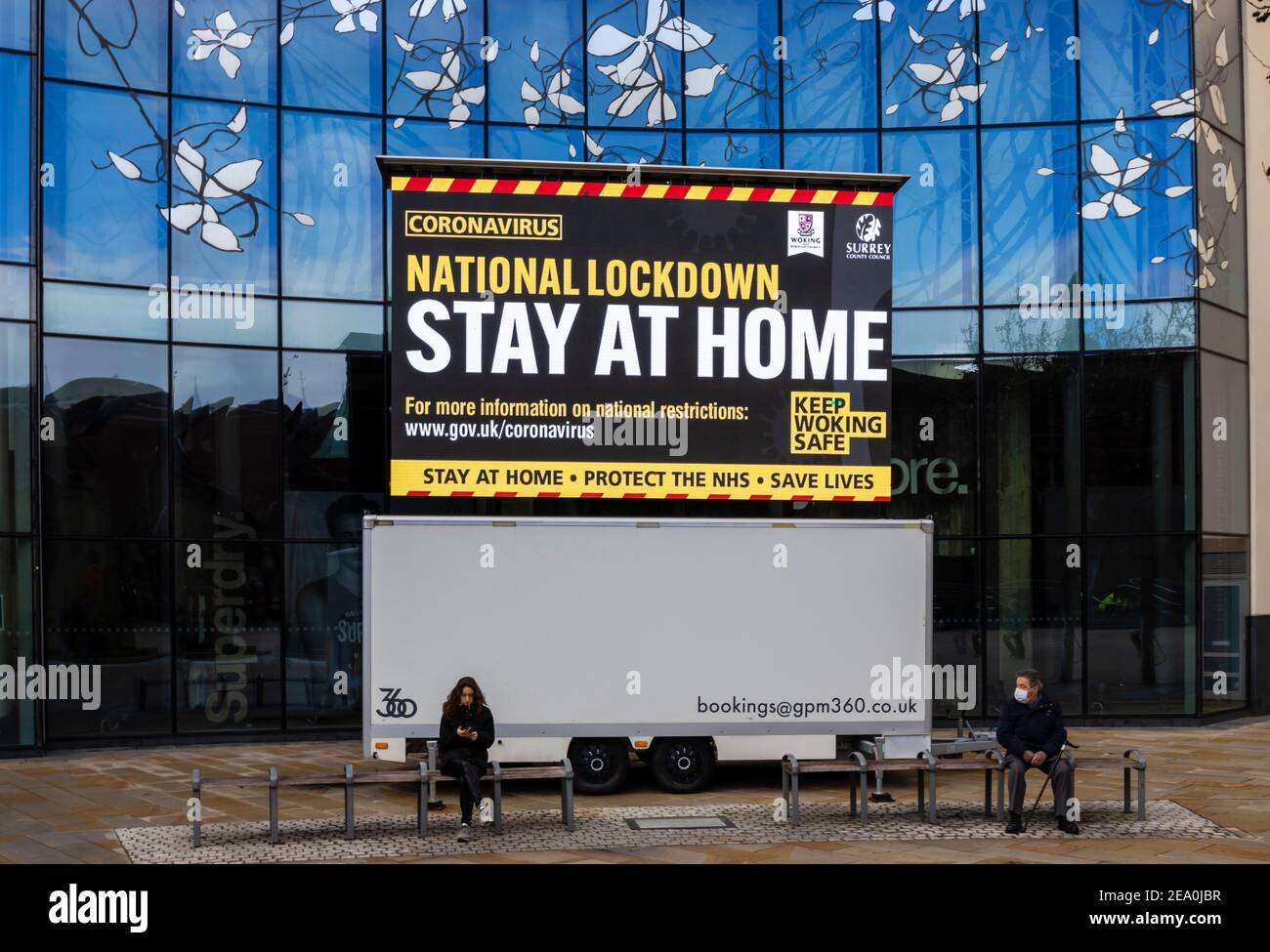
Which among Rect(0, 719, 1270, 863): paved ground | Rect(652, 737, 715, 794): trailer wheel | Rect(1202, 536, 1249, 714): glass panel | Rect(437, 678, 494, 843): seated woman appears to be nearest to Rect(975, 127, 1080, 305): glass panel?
Rect(1202, 536, 1249, 714): glass panel

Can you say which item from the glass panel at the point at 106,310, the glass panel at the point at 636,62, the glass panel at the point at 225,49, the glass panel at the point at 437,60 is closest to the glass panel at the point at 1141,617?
the glass panel at the point at 636,62

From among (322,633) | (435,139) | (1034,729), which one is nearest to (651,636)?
(1034,729)

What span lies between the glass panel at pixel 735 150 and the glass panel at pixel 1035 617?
287 inches

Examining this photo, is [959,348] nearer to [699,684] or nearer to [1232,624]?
[1232,624]

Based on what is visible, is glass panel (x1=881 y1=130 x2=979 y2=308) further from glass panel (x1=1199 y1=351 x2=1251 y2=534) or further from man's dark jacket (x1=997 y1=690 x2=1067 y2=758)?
man's dark jacket (x1=997 y1=690 x2=1067 y2=758)

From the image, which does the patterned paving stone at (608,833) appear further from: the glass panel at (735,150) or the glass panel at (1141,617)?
the glass panel at (735,150)

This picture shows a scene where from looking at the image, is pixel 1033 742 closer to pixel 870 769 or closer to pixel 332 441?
pixel 870 769

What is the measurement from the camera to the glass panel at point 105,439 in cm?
1741

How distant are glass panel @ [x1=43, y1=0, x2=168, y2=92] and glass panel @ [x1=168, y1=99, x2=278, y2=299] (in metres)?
0.69

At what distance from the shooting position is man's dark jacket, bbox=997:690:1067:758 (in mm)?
11547

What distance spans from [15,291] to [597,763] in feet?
34.9

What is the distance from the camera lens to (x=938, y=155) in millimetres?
20078

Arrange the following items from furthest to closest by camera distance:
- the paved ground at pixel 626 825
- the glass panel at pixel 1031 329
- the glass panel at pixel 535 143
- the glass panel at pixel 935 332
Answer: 1. the glass panel at pixel 935 332
2. the glass panel at pixel 1031 329
3. the glass panel at pixel 535 143
4. the paved ground at pixel 626 825

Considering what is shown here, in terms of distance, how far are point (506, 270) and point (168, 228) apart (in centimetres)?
729
